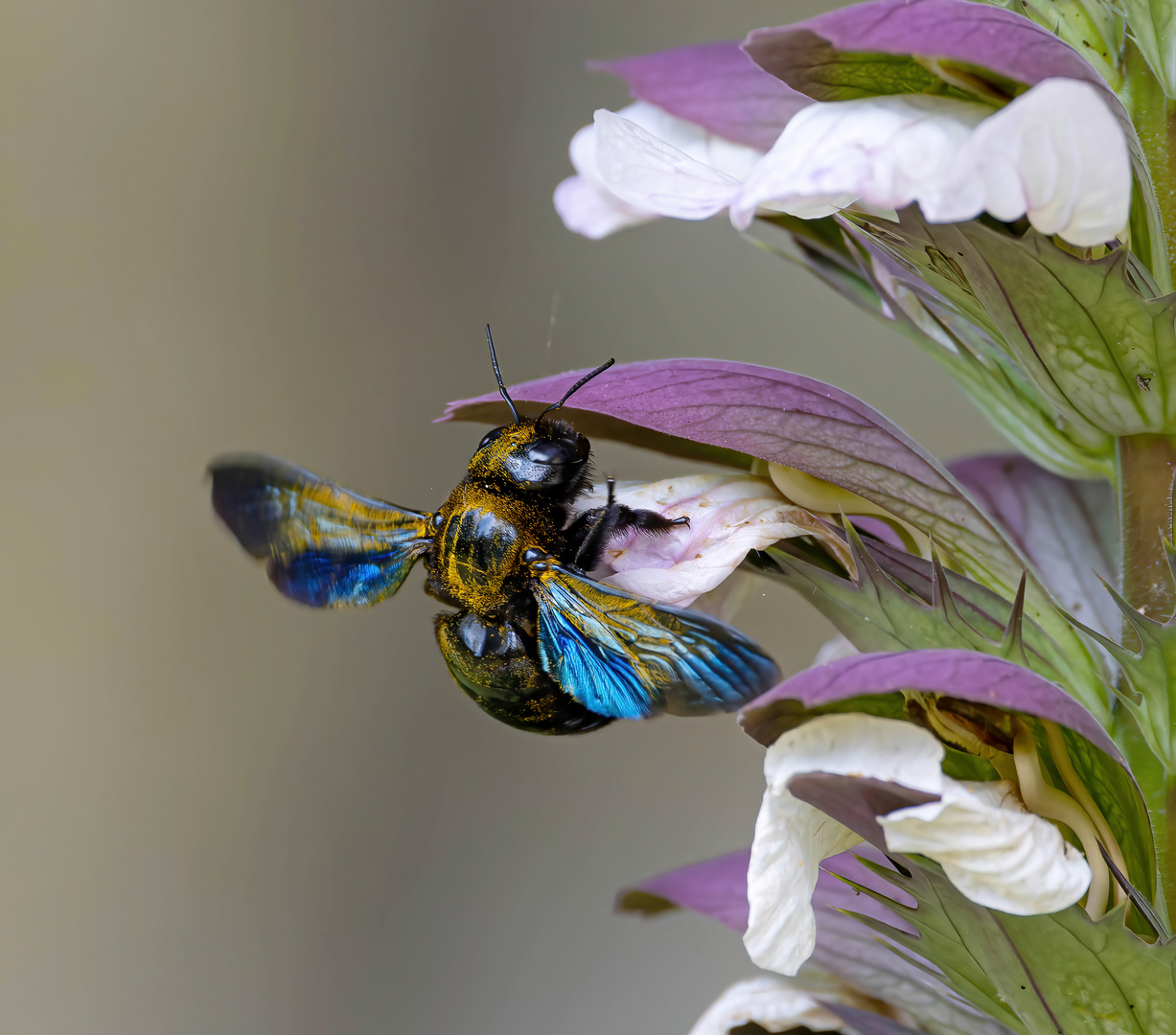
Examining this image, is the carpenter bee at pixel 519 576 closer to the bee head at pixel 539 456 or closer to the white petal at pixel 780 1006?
the bee head at pixel 539 456

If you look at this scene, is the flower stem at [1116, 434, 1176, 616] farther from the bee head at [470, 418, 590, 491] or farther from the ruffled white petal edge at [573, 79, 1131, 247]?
the bee head at [470, 418, 590, 491]

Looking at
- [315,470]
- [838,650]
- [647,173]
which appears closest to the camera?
[647,173]

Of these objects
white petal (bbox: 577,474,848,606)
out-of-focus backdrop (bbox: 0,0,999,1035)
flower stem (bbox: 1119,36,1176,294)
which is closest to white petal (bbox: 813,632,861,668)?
white petal (bbox: 577,474,848,606)

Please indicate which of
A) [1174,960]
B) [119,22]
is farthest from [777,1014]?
[119,22]

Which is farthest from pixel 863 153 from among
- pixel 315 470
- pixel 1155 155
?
pixel 315 470

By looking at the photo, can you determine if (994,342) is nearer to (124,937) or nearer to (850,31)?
(850,31)

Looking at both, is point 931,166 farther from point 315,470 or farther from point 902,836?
point 315,470

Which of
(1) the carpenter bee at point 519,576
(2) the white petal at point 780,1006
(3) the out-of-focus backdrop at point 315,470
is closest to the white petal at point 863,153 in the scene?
(1) the carpenter bee at point 519,576
